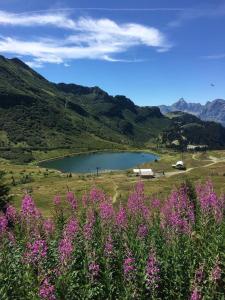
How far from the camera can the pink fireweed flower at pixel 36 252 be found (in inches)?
693

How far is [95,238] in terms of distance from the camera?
23453mm

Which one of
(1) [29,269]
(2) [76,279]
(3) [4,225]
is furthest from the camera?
(2) [76,279]

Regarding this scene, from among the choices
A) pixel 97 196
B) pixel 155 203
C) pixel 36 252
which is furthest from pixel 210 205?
pixel 36 252

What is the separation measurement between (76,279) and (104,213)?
12.4 feet

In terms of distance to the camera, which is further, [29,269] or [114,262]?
[114,262]

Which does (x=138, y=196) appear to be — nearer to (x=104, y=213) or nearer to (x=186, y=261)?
(x=104, y=213)

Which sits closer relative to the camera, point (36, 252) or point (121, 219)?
point (36, 252)

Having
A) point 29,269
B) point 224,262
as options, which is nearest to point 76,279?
point 29,269

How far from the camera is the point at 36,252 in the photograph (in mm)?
18078

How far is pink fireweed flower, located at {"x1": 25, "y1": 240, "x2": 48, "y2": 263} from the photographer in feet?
57.7

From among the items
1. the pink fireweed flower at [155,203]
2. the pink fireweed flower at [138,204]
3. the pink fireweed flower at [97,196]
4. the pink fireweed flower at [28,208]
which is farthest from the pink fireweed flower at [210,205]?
the pink fireweed flower at [28,208]

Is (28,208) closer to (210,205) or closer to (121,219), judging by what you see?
(121,219)

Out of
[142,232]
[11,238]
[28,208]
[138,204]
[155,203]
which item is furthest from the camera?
[155,203]

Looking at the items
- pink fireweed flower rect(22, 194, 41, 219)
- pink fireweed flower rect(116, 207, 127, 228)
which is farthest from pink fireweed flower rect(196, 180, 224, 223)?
pink fireweed flower rect(22, 194, 41, 219)
